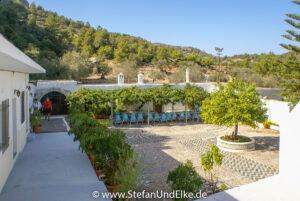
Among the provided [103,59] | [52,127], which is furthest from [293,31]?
[103,59]

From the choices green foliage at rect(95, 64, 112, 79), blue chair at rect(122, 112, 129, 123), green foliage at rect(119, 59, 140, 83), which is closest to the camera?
blue chair at rect(122, 112, 129, 123)

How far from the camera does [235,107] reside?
326 inches

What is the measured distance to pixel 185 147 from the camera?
348 inches

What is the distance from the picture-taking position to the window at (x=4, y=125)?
15.2 ft

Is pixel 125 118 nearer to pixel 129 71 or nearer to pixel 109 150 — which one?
pixel 109 150

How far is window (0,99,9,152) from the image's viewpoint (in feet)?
15.2

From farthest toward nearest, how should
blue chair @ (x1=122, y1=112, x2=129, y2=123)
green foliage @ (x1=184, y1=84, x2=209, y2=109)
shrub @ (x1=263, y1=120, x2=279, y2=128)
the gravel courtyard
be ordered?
green foliage @ (x1=184, y1=84, x2=209, y2=109), blue chair @ (x1=122, y1=112, x2=129, y2=123), shrub @ (x1=263, y1=120, x2=279, y2=128), the gravel courtyard

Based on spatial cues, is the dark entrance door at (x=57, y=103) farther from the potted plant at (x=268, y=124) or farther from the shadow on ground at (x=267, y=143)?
the potted plant at (x=268, y=124)

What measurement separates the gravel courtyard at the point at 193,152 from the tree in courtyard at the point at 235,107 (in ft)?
3.73

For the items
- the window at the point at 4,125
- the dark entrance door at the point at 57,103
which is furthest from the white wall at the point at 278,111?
the dark entrance door at the point at 57,103

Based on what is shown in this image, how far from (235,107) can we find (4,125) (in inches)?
268

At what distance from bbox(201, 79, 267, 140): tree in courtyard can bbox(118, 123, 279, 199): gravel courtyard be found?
3.73 ft

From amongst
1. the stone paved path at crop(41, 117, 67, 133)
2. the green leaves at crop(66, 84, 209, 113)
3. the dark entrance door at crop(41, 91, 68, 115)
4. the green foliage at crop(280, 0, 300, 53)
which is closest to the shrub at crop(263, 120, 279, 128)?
the green leaves at crop(66, 84, 209, 113)

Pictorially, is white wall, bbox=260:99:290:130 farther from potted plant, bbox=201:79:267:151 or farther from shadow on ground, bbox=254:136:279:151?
potted plant, bbox=201:79:267:151
